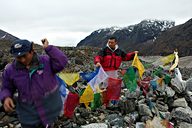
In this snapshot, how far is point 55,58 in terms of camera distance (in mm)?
4844

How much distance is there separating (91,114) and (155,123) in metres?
1.34

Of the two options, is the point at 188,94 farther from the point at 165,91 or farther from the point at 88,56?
the point at 88,56

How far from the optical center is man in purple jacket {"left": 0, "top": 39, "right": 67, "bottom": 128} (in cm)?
477

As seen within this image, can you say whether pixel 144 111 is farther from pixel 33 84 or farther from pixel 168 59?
pixel 33 84

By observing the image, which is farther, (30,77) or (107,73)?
(107,73)

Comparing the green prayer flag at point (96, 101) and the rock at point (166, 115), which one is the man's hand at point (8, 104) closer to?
the green prayer flag at point (96, 101)

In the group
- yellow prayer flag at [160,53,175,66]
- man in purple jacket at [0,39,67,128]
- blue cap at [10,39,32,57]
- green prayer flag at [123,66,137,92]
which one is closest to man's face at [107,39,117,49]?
green prayer flag at [123,66,137,92]

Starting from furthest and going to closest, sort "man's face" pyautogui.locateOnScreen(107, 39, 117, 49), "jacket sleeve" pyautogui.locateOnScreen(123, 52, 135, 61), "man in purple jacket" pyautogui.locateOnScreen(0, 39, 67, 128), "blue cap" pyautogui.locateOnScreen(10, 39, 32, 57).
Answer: "jacket sleeve" pyautogui.locateOnScreen(123, 52, 135, 61) → "man's face" pyautogui.locateOnScreen(107, 39, 117, 49) → "man in purple jacket" pyautogui.locateOnScreen(0, 39, 67, 128) → "blue cap" pyautogui.locateOnScreen(10, 39, 32, 57)

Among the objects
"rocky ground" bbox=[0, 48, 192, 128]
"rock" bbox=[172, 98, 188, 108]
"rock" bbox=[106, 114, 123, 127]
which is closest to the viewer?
"rocky ground" bbox=[0, 48, 192, 128]

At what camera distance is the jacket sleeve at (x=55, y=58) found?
A: 190 inches

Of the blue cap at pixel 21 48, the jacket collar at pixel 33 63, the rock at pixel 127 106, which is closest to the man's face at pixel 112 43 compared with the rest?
the rock at pixel 127 106

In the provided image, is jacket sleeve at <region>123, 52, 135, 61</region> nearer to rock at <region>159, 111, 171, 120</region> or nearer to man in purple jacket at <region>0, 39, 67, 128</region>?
rock at <region>159, 111, 171, 120</region>

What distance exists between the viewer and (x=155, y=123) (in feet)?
29.3

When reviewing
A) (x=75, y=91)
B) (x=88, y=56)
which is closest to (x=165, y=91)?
(x=75, y=91)
